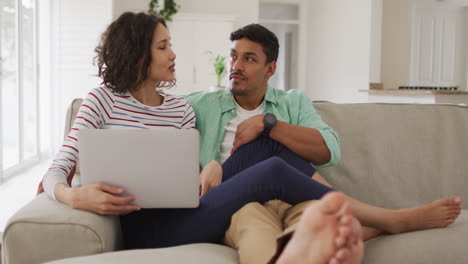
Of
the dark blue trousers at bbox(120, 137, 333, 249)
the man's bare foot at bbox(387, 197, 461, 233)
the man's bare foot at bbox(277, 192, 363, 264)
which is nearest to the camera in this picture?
the man's bare foot at bbox(277, 192, 363, 264)

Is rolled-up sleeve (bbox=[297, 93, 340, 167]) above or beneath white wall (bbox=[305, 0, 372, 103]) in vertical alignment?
beneath

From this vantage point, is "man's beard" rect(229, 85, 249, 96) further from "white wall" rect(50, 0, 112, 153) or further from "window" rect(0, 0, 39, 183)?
"white wall" rect(50, 0, 112, 153)

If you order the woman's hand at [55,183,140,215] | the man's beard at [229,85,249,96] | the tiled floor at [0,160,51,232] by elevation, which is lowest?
the tiled floor at [0,160,51,232]

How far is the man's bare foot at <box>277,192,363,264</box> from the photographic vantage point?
3.28 ft

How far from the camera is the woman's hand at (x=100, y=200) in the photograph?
1330 millimetres

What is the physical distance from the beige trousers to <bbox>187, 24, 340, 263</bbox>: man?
0.07m

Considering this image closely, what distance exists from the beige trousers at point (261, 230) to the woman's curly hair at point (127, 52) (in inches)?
24.5

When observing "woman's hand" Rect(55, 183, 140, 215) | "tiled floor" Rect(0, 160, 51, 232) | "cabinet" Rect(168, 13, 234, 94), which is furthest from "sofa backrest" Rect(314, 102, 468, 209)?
"cabinet" Rect(168, 13, 234, 94)

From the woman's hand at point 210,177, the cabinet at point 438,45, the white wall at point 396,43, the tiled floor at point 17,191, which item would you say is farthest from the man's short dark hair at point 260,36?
the cabinet at point 438,45

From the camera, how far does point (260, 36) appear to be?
2109 mm

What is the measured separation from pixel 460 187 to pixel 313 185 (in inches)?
35.6

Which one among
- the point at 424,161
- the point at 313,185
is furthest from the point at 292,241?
the point at 424,161

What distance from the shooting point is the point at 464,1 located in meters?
7.61

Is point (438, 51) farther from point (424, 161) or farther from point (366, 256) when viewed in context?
point (366, 256)
